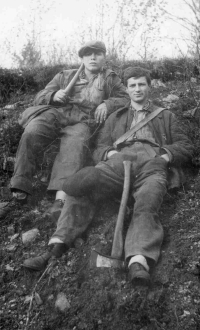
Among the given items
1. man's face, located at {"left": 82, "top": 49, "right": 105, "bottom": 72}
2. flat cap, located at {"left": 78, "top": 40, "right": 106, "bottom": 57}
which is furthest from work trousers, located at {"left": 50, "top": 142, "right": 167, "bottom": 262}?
flat cap, located at {"left": 78, "top": 40, "right": 106, "bottom": 57}

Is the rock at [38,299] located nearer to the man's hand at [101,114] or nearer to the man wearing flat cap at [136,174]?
the man wearing flat cap at [136,174]

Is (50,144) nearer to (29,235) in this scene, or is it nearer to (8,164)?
(8,164)

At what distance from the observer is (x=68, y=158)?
434 cm

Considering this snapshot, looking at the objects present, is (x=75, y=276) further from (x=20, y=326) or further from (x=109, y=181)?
(x=109, y=181)

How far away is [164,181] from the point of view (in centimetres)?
371

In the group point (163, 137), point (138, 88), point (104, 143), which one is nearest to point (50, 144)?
point (104, 143)

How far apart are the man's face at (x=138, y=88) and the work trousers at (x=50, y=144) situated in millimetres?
762

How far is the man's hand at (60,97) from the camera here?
4820 mm

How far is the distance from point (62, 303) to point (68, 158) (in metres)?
1.78

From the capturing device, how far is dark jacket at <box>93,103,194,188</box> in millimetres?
4039

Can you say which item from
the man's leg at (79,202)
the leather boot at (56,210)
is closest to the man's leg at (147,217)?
the man's leg at (79,202)

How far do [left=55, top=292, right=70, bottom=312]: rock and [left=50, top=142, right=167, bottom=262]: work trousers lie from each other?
54 centimetres

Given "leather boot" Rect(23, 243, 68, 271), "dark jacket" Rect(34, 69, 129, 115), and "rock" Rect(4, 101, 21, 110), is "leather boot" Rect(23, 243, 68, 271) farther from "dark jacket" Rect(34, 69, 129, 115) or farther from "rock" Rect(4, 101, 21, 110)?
"rock" Rect(4, 101, 21, 110)

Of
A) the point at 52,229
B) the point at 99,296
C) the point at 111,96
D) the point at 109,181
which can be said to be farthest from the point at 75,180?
the point at 111,96
